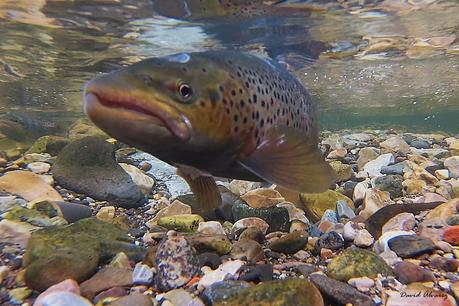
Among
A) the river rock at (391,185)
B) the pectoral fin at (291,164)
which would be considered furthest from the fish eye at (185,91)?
the river rock at (391,185)

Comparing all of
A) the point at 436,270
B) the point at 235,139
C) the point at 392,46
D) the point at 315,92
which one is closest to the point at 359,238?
the point at 436,270

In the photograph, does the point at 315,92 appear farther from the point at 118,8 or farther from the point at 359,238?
the point at 359,238

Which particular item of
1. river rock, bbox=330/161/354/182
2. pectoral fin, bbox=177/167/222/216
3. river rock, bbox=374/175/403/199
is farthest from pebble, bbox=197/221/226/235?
river rock, bbox=330/161/354/182

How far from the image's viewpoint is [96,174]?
6207 mm

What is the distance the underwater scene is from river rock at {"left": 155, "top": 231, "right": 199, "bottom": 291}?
12mm

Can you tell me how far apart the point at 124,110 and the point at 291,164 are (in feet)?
4.19

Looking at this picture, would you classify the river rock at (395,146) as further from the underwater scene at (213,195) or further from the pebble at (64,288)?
the pebble at (64,288)

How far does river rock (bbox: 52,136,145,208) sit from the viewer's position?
603 centimetres

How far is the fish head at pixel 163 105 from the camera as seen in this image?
1905mm

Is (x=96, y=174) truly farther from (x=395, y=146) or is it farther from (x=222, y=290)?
(x=395, y=146)

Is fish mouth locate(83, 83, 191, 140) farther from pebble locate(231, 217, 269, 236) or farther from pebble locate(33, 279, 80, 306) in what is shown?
pebble locate(231, 217, 269, 236)

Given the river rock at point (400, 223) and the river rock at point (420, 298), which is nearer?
the river rock at point (420, 298)

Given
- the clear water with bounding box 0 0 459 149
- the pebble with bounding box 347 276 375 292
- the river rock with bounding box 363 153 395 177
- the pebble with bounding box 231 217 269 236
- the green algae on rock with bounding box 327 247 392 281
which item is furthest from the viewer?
the clear water with bounding box 0 0 459 149

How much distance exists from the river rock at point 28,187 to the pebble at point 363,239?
15.0ft
